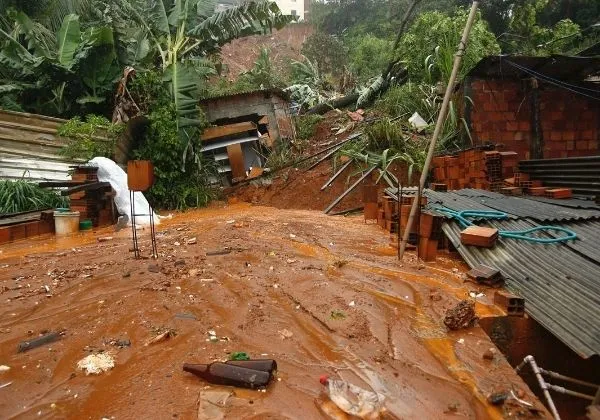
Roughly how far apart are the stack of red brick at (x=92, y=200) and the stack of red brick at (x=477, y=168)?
5.99 meters

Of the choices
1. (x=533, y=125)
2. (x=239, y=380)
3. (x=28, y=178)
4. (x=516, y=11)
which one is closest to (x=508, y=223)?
(x=239, y=380)

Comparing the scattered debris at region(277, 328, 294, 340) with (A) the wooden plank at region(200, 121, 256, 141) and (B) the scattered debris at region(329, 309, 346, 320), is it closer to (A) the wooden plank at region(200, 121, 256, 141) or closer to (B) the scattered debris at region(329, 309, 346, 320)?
(B) the scattered debris at region(329, 309, 346, 320)

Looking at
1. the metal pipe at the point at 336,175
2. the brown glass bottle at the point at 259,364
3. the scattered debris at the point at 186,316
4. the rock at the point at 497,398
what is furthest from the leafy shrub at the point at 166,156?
the rock at the point at 497,398

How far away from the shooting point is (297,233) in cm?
543

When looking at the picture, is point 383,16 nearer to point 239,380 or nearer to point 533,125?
point 533,125

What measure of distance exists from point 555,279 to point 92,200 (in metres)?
6.65

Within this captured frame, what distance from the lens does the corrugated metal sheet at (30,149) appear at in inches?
305

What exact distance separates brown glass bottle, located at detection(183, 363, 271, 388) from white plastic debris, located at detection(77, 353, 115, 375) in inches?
19.0

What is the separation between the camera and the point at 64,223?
6.59 m

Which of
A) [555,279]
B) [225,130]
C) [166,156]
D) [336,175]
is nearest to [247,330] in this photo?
[555,279]

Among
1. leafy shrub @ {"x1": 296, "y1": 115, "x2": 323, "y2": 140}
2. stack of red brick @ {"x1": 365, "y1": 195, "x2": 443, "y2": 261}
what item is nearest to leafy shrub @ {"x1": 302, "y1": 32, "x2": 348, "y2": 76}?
leafy shrub @ {"x1": 296, "y1": 115, "x2": 323, "y2": 140}

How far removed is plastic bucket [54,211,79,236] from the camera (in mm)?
6578

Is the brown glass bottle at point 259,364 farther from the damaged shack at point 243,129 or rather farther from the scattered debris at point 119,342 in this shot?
the damaged shack at point 243,129

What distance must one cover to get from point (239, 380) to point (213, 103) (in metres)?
9.81
